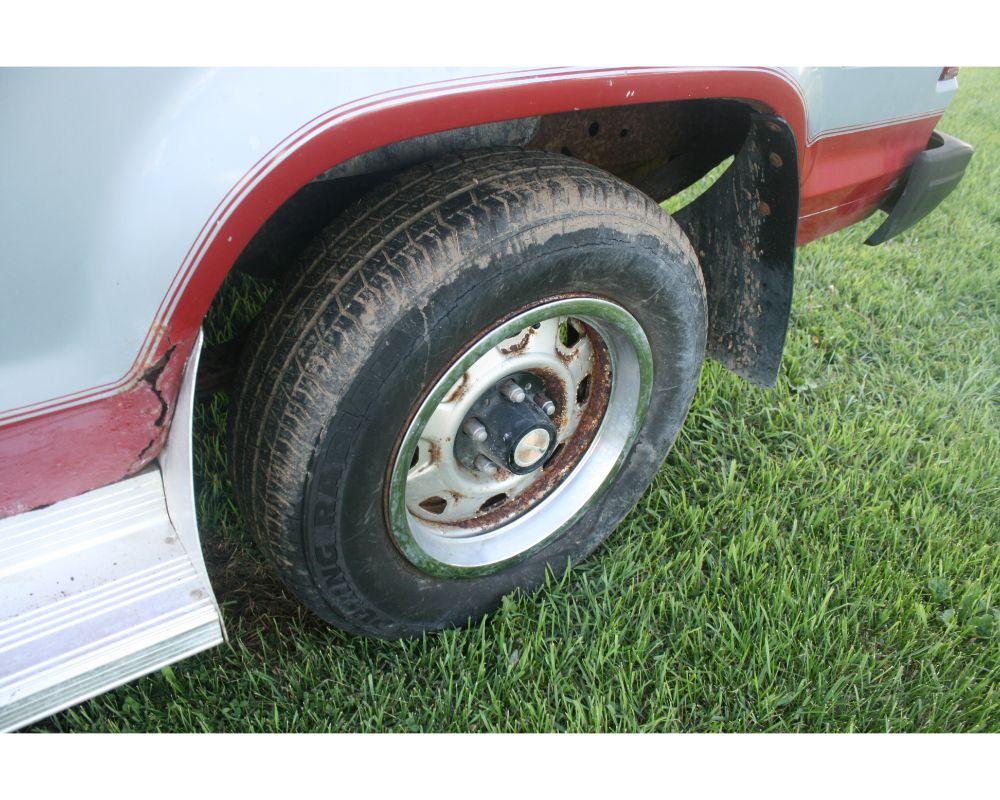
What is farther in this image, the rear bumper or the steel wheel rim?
the rear bumper

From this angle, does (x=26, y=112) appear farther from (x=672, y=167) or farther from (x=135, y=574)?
(x=672, y=167)

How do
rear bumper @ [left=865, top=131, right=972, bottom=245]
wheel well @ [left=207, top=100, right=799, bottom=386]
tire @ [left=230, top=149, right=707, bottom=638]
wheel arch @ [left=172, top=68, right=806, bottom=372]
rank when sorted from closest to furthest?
wheel arch @ [left=172, top=68, right=806, bottom=372], tire @ [left=230, top=149, right=707, bottom=638], wheel well @ [left=207, top=100, right=799, bottom=386], rear bumper @ [left=865, top=131, right=972, bottom=245]

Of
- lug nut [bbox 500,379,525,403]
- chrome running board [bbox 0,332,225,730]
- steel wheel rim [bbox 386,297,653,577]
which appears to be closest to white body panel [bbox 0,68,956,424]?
chrome running board [bbox 0,332,225,730]

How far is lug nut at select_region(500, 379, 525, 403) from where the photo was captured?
5.96 ft

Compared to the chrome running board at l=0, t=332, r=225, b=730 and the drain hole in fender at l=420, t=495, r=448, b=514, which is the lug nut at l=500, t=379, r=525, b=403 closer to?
the drain hole in fender at l=420, t=495, r=448, b=514

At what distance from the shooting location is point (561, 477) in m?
2.05

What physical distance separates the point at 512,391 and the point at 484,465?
197mm

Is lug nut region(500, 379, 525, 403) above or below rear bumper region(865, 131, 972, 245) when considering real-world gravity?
below

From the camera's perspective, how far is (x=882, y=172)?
7.27 feet

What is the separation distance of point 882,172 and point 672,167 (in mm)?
608

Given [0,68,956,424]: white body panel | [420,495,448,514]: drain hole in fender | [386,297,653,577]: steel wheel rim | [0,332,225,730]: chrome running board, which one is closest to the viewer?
[0,68,956,424]: white body panel

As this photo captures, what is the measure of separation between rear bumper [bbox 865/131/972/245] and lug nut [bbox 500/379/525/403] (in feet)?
4.76

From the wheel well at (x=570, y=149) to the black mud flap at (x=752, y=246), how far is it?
0.13 metres

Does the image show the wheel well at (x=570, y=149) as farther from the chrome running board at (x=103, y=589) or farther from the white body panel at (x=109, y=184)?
the chrome running board at (x=103, y=589)
